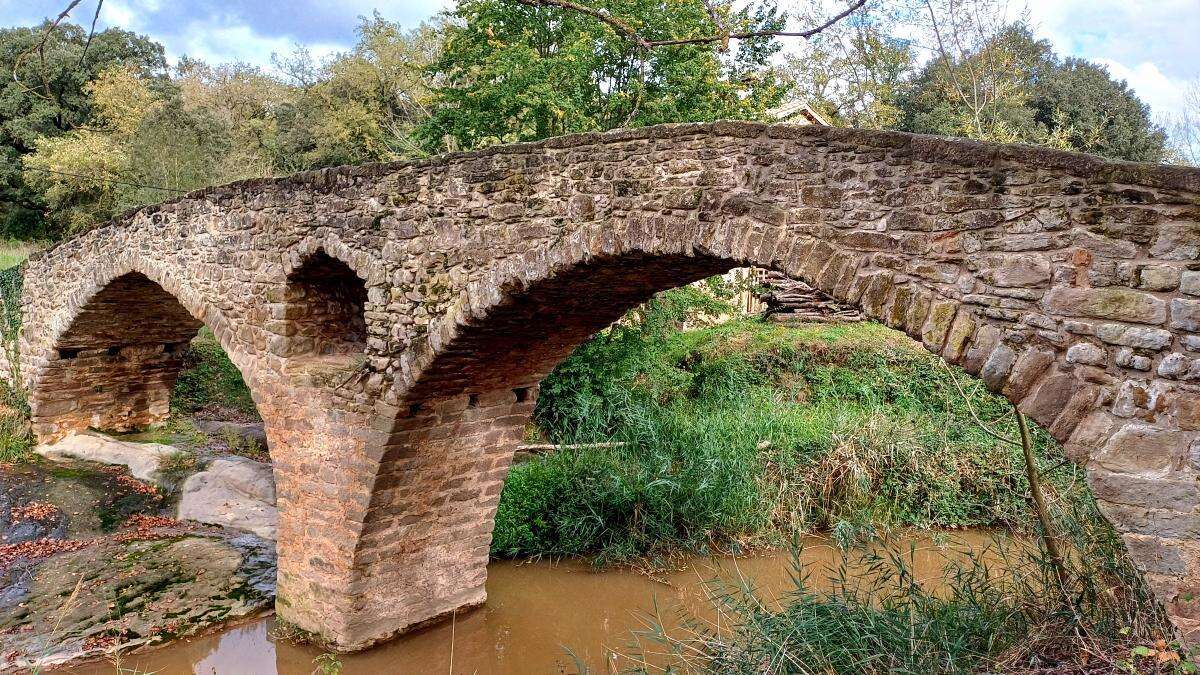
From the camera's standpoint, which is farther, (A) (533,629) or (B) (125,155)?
(B) (125,155)

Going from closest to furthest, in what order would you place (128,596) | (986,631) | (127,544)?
(986,631)
(128,596)
(127,544)

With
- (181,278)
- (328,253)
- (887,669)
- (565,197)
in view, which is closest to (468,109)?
(181,278)

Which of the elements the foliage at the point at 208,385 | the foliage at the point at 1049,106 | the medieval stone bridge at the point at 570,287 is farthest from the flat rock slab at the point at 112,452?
the foliage at the point at 1049,106

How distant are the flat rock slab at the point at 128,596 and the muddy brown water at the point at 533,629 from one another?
234 millimetres

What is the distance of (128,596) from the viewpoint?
7.00 meters

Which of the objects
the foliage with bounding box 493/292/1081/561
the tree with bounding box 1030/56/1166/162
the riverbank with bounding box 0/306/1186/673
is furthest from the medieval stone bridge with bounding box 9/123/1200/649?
the tree with bounding box 1030/56/1166/162

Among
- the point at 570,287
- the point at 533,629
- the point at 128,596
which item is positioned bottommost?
the point at 533,629

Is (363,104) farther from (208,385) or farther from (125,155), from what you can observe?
(208,385)

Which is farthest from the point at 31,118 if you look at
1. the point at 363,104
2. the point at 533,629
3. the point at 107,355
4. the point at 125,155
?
the point at 533,629

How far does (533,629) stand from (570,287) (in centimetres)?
353

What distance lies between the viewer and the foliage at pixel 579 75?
10406 mm

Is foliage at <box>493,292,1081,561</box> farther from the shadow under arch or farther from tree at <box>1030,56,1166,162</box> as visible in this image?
tree at <box>1030,56,1166,162</box>

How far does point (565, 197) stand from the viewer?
474 cm

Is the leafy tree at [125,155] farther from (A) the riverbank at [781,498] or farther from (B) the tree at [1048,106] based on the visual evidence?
(B) the tree at [1048,106]
